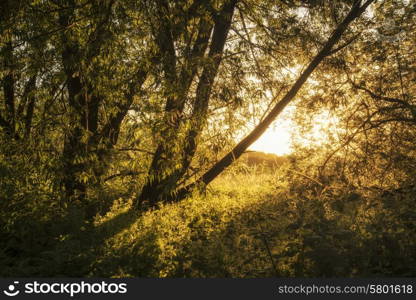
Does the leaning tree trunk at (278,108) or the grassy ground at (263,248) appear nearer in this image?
the grassy ground at (263,248)

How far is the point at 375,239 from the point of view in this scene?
5523 millimetres
